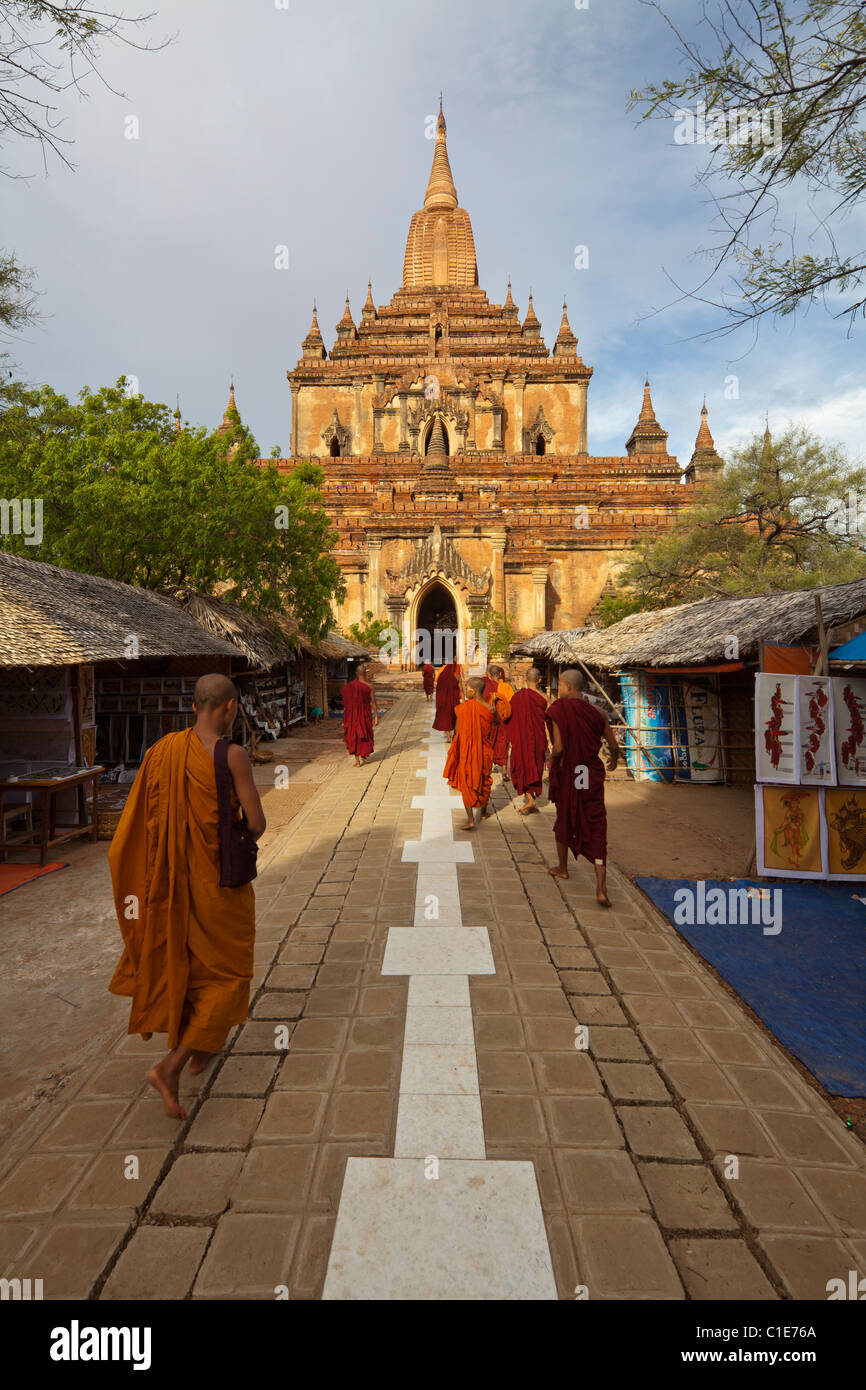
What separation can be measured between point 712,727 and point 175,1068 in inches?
354

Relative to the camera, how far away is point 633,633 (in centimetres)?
1124

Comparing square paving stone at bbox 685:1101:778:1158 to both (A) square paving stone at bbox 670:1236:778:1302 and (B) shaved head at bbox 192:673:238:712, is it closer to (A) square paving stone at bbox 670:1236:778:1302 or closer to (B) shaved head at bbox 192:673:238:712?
(A) square paving stone at bbox 670:1236:778:1302

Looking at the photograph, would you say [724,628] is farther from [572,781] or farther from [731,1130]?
[731,1130]

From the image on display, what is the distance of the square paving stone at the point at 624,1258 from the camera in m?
1.91

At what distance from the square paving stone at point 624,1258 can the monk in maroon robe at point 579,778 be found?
9.15ft

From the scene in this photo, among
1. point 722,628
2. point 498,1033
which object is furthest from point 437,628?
point 498,1033

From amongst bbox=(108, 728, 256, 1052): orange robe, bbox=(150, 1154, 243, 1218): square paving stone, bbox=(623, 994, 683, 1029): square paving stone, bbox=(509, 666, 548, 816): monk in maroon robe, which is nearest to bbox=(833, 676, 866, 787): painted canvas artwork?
bbox=(509, 666, 548, 816): monk in maroon robe

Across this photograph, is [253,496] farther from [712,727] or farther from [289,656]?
[712,727]

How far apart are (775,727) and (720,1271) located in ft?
14.6

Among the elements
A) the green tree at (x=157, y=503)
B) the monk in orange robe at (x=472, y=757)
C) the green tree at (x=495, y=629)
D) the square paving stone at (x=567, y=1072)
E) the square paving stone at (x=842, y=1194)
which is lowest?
the square paving stone at (x=842, y=1194)

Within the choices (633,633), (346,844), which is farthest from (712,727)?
(346,844)

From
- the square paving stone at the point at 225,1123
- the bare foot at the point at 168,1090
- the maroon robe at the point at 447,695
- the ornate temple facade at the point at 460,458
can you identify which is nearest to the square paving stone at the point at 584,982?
the square paving stone at the point at 225,1123

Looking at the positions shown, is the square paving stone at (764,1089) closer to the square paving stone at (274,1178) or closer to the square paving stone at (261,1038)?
the square paving stone at (274,1178)

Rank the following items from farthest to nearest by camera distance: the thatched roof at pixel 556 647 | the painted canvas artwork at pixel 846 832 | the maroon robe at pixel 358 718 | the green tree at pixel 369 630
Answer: the green tree at pixel 369 630
the thatched roof at pixel 556 647
the maroon robe at pixel 358 718
the painted canvas artwork at pixel 846 832
